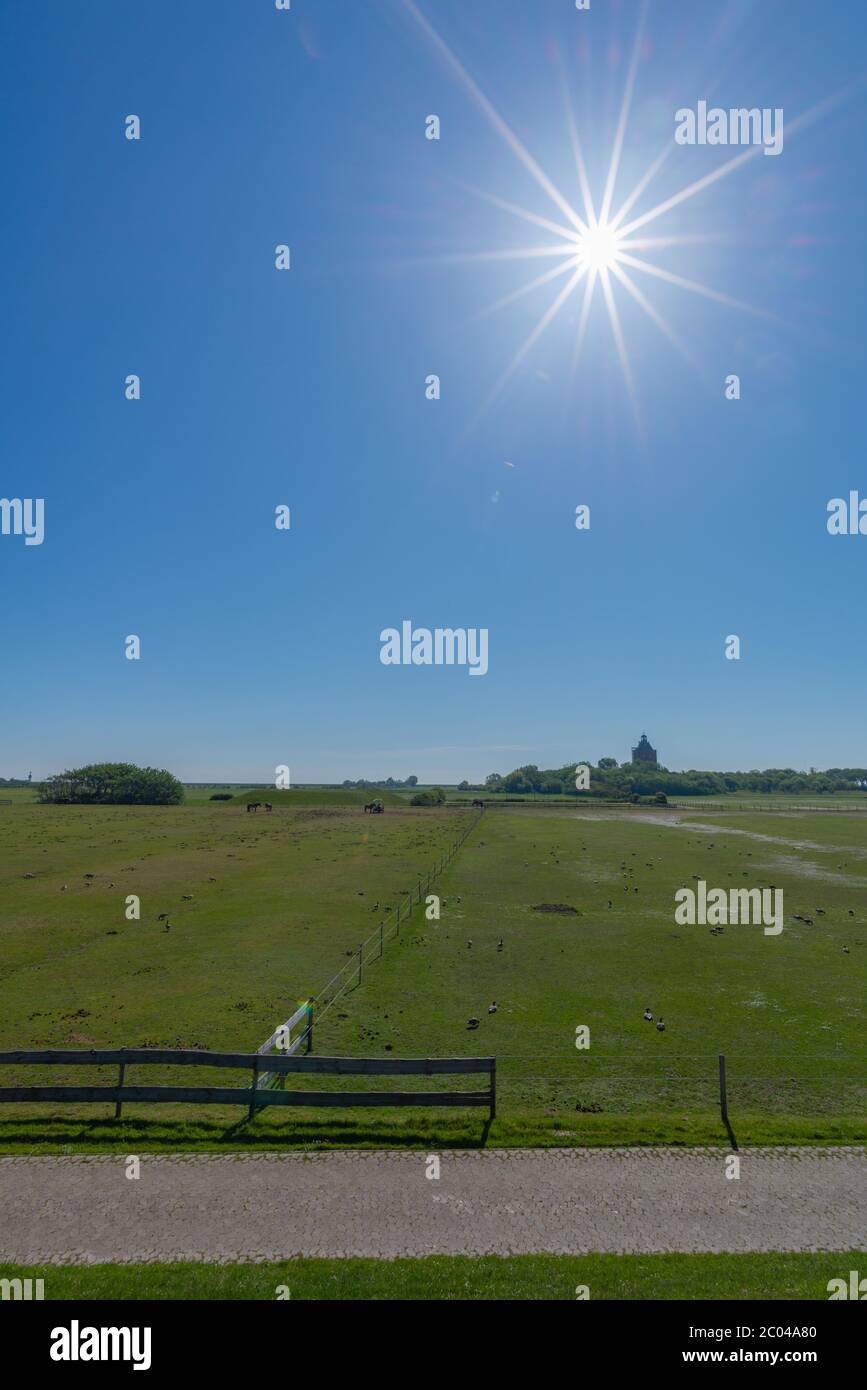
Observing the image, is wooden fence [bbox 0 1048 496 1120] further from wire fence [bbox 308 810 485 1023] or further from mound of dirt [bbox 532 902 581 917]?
mound of dirt [bbox 532 902 581 917]

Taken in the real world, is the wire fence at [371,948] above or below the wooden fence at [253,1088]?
below

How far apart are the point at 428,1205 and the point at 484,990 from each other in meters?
13.1

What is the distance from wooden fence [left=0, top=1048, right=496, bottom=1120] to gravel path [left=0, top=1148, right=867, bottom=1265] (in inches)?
63.9

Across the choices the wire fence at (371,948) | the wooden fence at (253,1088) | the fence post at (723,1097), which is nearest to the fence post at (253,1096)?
the wooden fence at (253,1088)

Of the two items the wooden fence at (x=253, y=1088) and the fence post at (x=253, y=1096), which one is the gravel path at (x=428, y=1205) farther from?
the fence post at (x=253, y=1096)

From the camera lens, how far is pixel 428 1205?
1250 centimetres

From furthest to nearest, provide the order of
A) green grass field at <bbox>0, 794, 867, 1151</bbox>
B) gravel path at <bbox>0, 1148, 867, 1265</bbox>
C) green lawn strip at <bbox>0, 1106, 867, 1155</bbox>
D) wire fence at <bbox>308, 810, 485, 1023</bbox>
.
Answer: wire fence at <bbox>308, 810, 485, 1023</bbox>
green grass field at <bbox>0, 794, 867, 1151</bbox>
green lawn strip at <bbox>0, 1106, 867, 1155</bbox>
gravel path at <bbox>0, 1148, 867, 1265</bbox>

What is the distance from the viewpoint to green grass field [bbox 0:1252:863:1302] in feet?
32.7

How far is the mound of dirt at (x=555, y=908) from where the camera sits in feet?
128

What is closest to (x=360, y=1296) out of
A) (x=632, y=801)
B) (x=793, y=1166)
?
(x=793, y=1166)

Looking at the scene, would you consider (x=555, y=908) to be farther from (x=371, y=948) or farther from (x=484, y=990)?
(x=484, y=990)

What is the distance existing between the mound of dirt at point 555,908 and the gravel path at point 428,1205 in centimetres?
2476

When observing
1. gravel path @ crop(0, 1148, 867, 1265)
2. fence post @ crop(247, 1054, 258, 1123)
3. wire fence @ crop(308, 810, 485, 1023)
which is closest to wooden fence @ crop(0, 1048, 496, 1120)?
fence post @ crop(247, 1054, 258, 1123)

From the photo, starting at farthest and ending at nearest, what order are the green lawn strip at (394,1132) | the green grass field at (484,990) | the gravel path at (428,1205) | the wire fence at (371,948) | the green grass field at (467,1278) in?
the wire fence at (371,948) < the green grass field at (484,990) < the green lawn strip at (394,1132) < the gravel path at (428,1205) < the green grass field at (467,1278)
